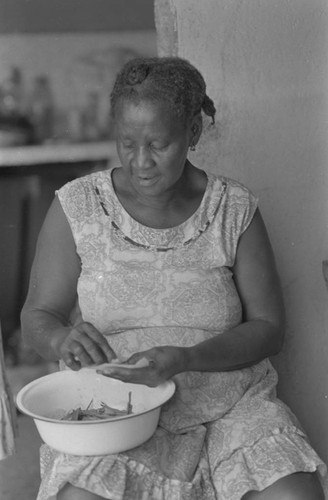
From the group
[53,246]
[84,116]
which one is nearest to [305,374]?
[53,246]

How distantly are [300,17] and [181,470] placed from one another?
1.25 metres

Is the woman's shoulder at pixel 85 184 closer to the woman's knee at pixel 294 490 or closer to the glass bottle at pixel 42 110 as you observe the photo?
the glass bottle at pixel 42 110

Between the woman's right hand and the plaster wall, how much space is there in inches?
32.8

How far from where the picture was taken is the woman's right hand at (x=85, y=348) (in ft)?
5.97

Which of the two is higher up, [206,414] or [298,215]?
[298,215]

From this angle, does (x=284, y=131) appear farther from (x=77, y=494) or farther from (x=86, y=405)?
(x=77, y=494)

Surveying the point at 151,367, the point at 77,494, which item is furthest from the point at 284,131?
the point at 77,494

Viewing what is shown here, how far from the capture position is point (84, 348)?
1.83 meters

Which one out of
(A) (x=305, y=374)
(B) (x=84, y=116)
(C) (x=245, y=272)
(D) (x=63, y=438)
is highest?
(B) (x=84, y=116)

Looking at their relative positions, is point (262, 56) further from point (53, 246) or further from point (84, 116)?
point (53, 246)

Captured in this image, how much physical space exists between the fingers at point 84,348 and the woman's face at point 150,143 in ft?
1.23

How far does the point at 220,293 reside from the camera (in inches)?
84.0

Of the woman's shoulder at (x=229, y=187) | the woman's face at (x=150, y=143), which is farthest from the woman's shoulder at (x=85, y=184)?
the woman's shoulder at (x=229, y=187)

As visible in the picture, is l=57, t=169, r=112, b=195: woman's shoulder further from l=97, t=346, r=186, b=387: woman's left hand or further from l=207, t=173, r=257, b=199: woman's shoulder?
l=97, t=346, r=186, b=387: woman's left hand
